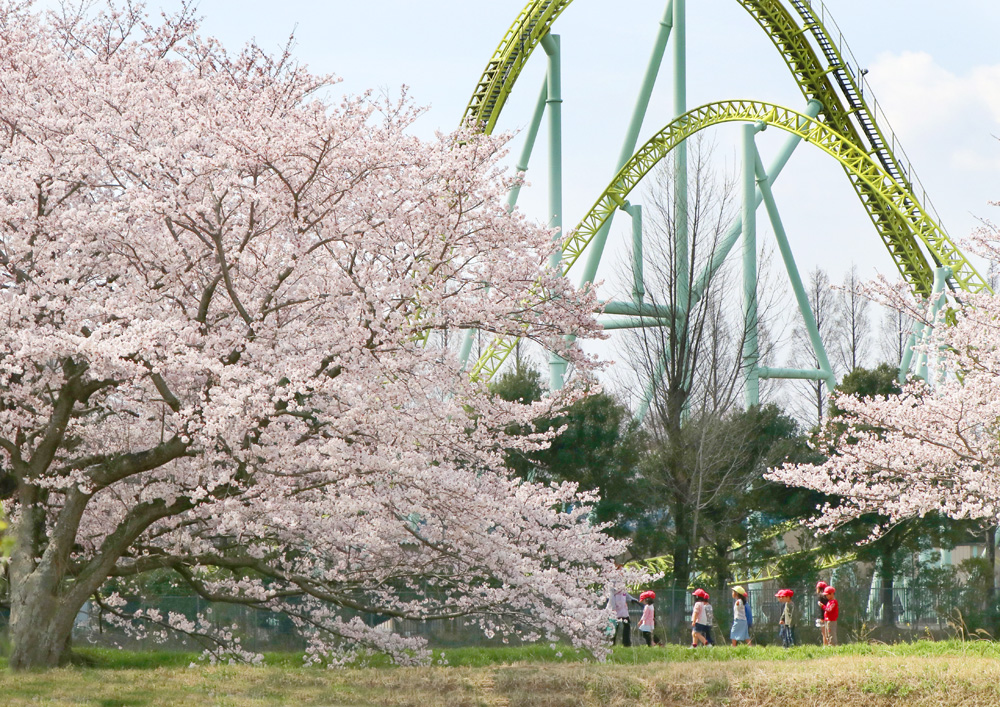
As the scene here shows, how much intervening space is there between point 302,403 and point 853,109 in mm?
17283

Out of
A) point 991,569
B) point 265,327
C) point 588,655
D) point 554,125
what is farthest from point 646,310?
point 265,327

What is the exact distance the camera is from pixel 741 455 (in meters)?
19.7

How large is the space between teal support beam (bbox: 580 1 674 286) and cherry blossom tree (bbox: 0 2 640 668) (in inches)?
500

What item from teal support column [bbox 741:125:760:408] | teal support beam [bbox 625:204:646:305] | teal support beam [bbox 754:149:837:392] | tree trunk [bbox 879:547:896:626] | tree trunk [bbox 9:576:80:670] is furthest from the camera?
teal support beam [bbox 754:149:837:392]

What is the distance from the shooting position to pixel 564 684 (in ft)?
30.2

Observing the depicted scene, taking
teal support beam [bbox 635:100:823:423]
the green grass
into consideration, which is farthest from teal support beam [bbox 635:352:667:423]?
the green grass

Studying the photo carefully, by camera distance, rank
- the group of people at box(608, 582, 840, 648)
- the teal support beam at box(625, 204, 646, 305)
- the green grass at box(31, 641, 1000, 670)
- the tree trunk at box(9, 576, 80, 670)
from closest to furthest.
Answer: the tree trunk at box(9, 576, 80, 670)
the green grass at box(31, 641, 1000, 670)
the group of people at box(608, 582, 840, 648)
the teal support beam at box(625, 204, 646, 305)

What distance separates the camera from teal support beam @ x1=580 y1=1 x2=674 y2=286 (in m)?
22.4

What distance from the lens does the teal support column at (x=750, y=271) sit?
19.9 m

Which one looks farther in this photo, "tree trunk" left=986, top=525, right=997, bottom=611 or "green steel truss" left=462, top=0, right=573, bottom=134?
"green steel truss" left=462, top=0, right=573, bottom=134

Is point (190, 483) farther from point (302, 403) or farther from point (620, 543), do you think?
point (620, 543)

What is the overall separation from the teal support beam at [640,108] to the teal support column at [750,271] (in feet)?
7.30

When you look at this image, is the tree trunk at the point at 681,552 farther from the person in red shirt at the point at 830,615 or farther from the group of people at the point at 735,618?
the person in red shirt at the point at 830,615

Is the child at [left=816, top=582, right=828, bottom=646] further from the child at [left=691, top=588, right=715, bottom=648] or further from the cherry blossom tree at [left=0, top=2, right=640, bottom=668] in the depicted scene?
the cherry blossom tree at [left=0, top=2, right=640, bottom=668]
